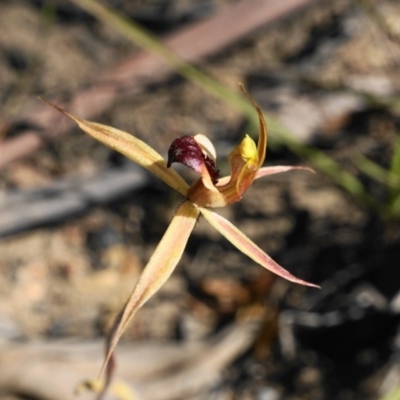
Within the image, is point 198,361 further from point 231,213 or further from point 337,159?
point 337,159

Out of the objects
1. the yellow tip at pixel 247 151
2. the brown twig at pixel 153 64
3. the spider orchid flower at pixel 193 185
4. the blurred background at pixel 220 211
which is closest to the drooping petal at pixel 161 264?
the spider orchid flower at pixel 193 185

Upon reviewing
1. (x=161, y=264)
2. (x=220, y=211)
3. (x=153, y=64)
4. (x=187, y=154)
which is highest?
(x=187, y=154)

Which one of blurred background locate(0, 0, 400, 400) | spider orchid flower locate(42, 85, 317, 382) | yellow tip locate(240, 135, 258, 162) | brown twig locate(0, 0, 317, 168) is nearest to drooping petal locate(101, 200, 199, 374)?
spider orchid flower locate(42, 85, 317, 382)

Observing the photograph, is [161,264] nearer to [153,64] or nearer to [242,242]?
[242,242]

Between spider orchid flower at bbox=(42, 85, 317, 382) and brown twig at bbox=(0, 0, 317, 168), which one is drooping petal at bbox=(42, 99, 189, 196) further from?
brown twig at bbox=(0, 0, 317, 168)

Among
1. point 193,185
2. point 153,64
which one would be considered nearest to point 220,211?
point 153,64

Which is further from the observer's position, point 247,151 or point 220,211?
point 220,211
